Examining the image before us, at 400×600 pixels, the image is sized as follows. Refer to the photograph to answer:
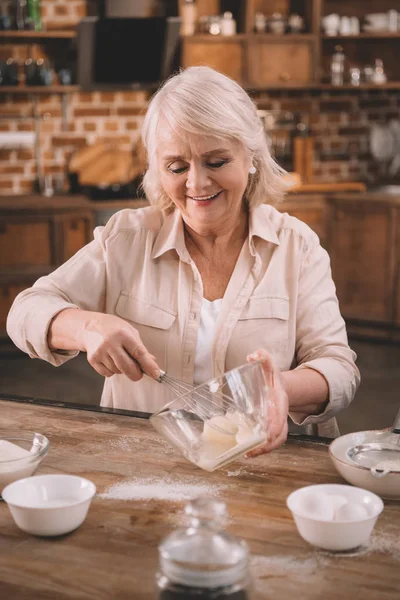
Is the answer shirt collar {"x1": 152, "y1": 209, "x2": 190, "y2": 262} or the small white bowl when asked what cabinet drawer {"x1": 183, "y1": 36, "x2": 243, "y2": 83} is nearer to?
shirt collar {"x1": 152, "y1": 209, "x2": 190, "y2": 262}

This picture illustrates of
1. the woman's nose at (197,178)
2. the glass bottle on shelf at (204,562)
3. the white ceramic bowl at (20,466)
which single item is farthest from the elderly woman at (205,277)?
the glass bottle on shelf at (204,562)

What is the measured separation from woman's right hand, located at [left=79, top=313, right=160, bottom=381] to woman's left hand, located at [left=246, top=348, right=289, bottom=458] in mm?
207

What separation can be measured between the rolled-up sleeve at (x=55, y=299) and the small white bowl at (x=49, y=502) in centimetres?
64

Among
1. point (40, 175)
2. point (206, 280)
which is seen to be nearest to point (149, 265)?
point (206, 280)

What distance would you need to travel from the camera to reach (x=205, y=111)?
1.76m

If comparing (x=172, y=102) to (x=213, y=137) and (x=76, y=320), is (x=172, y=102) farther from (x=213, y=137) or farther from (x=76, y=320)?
(x=76, y=320)

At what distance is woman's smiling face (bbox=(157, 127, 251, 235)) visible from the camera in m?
1.79

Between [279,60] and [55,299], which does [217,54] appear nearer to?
[279,60]

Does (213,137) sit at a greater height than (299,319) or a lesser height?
greater

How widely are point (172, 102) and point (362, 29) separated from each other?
4.06 metres

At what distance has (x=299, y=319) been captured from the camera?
6.28ft

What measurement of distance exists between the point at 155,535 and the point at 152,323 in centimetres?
82

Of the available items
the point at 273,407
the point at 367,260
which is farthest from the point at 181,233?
the point at 367,260

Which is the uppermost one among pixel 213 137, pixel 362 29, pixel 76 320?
pixel 362 29
